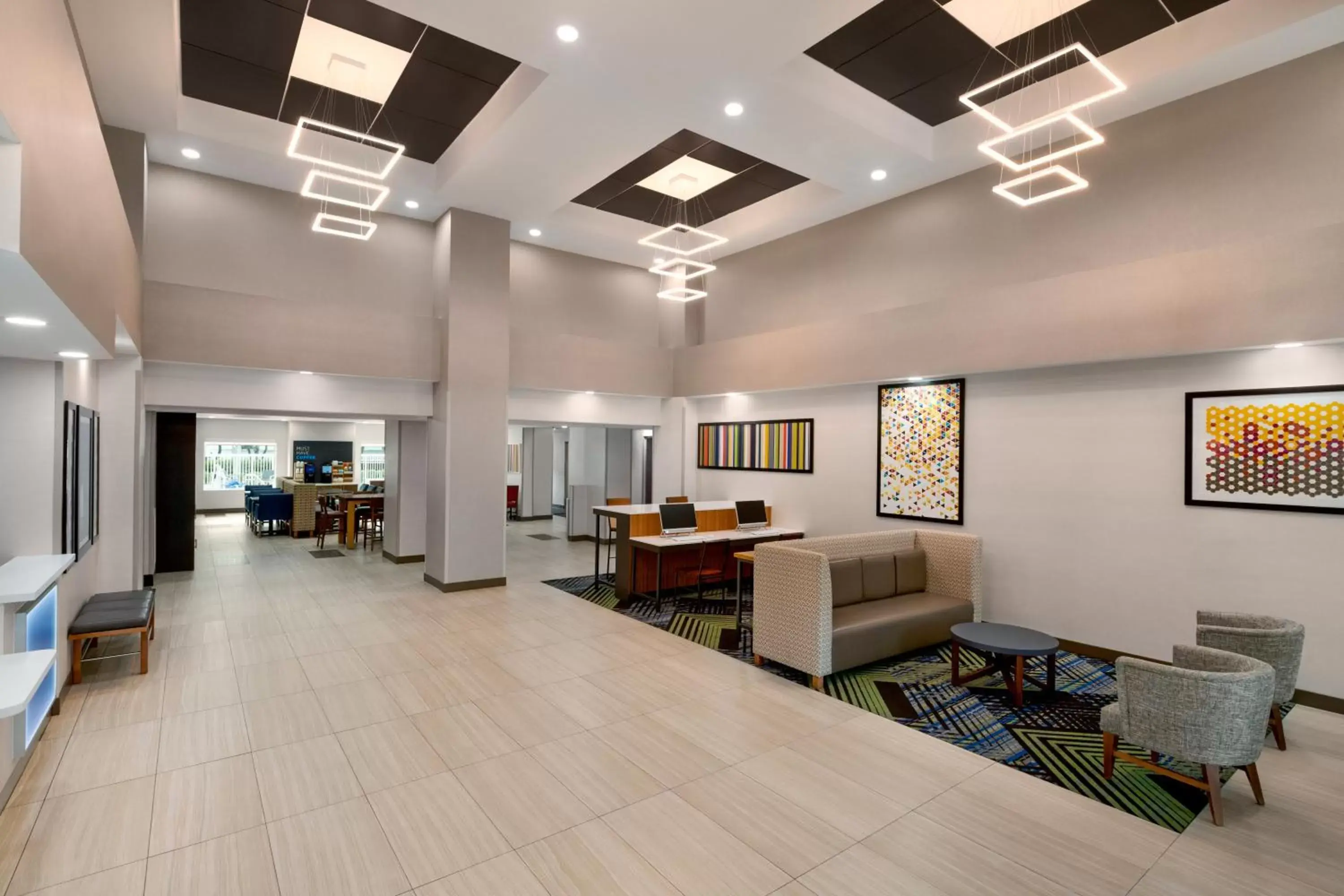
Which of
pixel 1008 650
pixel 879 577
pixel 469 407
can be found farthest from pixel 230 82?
pixel 1008 650

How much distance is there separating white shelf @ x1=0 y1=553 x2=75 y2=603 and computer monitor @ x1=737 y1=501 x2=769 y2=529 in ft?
21.7

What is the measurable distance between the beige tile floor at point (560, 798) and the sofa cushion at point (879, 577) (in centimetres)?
143

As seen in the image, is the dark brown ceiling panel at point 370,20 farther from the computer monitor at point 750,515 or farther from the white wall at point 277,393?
the computer monitor at point 750,515

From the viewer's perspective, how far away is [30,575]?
3.68 metres

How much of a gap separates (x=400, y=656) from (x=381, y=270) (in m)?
5.14

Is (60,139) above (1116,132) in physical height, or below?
below

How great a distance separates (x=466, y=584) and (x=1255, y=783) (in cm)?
758

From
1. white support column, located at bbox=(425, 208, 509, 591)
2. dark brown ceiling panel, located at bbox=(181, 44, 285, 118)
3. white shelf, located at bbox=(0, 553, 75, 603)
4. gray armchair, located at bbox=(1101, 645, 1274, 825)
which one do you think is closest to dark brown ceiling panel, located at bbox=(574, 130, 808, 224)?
white support column, located at bbox=(425, 208, 509, 591)

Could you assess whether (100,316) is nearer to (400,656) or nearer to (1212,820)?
(400,656)

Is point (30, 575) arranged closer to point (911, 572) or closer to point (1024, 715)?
point (1024, 715)

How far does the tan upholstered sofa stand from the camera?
16.9 ft

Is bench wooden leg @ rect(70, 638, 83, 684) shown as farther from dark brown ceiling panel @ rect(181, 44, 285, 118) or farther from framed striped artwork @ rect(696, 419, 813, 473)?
framed striped artwork @ rect(696, 419, 813, 473)

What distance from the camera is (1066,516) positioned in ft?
20.1

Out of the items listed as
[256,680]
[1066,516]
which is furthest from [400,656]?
[1066,516]
